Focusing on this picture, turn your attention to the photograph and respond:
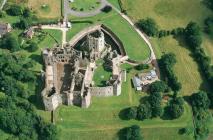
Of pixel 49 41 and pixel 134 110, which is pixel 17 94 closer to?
pixel 49 41

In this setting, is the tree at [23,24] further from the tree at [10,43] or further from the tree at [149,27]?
the tree at [149,27]

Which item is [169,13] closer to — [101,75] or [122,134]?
[101,75]

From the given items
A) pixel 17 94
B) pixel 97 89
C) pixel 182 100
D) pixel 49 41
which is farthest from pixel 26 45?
pixel 182 100

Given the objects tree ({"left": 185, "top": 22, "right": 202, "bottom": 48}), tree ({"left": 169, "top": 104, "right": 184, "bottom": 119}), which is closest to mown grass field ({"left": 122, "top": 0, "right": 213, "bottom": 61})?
tree ({"left": 185, "top": 22, "right": 202, "bottom": 48})

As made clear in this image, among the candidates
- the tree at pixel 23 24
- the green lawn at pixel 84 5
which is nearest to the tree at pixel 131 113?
the tree at pixel 23 24

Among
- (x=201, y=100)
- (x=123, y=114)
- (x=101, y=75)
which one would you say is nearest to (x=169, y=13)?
(x=101, y=75)
